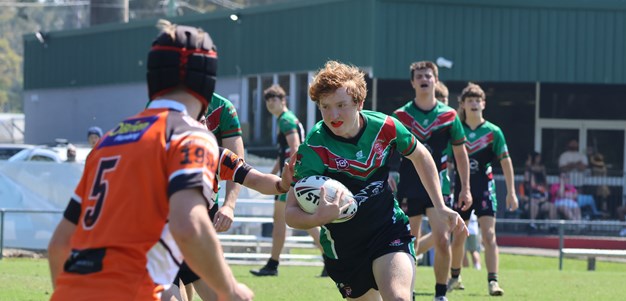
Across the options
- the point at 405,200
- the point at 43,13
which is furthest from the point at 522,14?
the point at 43,13

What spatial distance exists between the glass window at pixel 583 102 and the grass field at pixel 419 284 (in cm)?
1418

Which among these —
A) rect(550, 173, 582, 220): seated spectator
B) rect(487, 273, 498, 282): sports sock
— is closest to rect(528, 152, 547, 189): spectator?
rect(550, 173, 582, 220): seated spectator

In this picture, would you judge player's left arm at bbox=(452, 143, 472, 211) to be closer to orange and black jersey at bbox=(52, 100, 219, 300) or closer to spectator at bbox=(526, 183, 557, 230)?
orange and black jersey at bbox=(52, 100, 219, 300)

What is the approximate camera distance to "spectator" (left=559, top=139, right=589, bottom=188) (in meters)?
26.0

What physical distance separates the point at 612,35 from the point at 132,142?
25.1 metres

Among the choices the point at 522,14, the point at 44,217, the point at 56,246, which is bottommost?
the point at 44,217

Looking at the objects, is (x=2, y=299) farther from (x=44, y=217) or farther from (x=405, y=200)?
(x=44, y=217)

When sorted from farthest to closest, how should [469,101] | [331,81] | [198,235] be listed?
[469,101], [331,81], [198,235]

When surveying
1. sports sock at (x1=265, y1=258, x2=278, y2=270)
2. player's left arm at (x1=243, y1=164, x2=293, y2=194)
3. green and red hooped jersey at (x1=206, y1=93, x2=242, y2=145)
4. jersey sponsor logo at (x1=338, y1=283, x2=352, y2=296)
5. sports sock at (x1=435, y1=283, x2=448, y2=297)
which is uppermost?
green and red hooped jersey at (x1=206, y1=93, x2=242, y2=145)

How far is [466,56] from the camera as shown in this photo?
91.4 ft

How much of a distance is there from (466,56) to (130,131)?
23850 millimetres

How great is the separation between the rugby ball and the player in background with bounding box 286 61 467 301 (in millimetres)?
334

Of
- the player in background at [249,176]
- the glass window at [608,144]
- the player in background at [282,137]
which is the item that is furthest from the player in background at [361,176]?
the glass window at [608,144]

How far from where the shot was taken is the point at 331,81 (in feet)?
23.6
